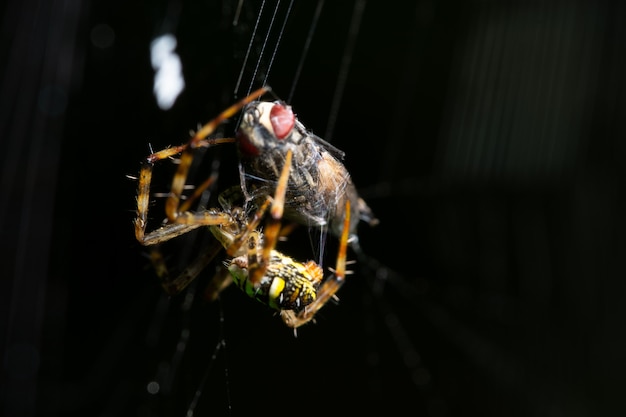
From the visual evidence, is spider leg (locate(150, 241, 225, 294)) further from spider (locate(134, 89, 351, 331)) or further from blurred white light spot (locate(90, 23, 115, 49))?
blurred white light spot (locate(90, 23, 115, 49))

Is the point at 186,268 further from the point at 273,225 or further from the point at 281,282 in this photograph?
the point at 273,225

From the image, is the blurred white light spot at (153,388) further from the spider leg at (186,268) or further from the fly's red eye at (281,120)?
the fly's red eye at (281,120)

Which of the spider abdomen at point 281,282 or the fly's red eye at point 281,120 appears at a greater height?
the fly's red eye at point 281,120

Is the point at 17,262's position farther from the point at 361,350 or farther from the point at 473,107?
the point at 473,107

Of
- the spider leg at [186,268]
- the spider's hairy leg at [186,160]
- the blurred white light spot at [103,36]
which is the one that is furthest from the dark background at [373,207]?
the spider's hairy leg at [186,160]

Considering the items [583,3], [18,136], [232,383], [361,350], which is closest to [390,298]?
[361,350]

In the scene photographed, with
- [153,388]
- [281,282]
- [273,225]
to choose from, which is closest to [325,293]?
[281,282]
